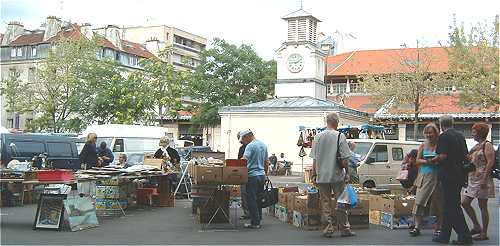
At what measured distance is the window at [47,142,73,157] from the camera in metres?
19.6

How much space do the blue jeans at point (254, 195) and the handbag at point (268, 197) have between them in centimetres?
14

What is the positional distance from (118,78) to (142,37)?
4200 centimetres

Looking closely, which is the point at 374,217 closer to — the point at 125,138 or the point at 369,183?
the point at 369,183

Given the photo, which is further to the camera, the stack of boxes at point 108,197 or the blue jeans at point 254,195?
the stack of boxes at point 108,197

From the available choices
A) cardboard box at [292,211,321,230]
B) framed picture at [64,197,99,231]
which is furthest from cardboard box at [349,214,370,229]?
framed picture at [64,197,99,231]

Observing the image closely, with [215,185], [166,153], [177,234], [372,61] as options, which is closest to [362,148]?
[166,153]

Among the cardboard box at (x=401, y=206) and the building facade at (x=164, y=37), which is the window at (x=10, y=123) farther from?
the cardboard box at (x=401, y=206)

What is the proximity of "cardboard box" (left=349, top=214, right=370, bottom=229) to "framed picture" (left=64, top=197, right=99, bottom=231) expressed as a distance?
465cm

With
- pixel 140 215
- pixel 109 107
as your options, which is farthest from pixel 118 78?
pixel 140 215

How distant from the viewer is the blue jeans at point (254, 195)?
36.8ft

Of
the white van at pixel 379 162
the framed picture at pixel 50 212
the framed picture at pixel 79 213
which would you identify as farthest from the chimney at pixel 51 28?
the framed picture at pixel 50 212

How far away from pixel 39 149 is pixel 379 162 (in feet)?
34.8

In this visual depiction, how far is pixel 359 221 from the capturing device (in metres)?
11.2

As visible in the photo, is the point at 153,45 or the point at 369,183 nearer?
the point at 369,183
